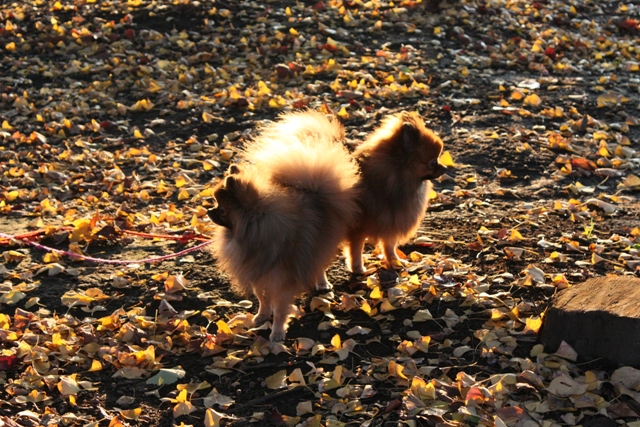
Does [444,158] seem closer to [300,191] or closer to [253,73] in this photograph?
[300,191]

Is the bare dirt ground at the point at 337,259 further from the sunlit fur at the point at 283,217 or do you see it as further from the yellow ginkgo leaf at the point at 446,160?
the sunlit fur at the point at 283,217

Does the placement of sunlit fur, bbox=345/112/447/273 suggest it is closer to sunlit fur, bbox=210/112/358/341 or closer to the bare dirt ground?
sunlit fur, bbox=210/112/358/341

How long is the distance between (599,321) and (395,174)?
1.59 metres

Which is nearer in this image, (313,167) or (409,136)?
(313,167)

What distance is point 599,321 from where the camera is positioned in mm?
4023

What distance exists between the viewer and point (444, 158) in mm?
6812

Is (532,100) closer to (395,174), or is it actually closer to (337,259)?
(337,259)

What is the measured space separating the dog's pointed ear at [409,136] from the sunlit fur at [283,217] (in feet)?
1.17

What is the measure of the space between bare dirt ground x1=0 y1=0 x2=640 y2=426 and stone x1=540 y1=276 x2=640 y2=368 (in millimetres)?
111

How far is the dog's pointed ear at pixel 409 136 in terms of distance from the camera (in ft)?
16.1

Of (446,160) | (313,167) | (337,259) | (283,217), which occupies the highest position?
(313,167)

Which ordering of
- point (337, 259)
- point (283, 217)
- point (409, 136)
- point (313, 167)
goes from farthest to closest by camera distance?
point (337, 259) → point (409, 136) → point (313, 167) → point (283, 217)

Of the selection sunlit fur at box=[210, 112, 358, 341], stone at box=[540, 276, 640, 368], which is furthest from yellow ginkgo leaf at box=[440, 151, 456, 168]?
stone at box=[540, 276, 640, 368]

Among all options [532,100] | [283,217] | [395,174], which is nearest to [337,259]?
[395,174]
